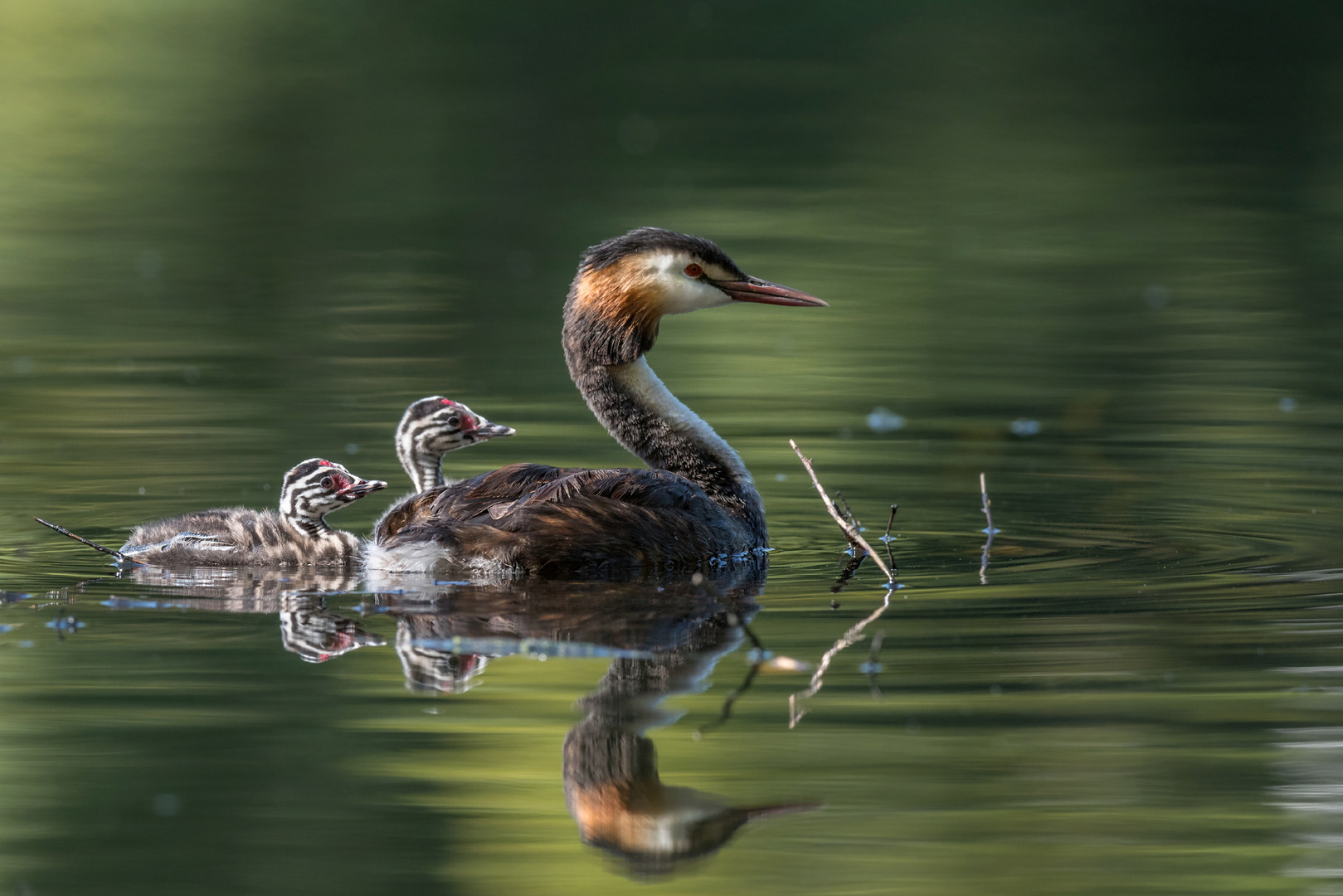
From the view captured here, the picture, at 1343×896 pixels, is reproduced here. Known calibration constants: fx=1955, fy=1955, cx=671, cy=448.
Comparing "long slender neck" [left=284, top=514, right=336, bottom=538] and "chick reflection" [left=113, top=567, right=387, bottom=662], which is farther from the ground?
"long slender neck" [left=284, top=514, right=336, bottom=538]

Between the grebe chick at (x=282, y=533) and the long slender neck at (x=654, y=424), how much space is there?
127 centimetres

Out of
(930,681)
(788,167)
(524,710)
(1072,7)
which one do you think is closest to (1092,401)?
(930,681)

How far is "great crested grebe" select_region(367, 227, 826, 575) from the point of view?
6879 mm

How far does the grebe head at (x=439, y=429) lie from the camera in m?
8.01

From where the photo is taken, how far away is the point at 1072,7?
32.9 meters

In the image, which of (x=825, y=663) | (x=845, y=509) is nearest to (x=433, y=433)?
(x=845, y=509)

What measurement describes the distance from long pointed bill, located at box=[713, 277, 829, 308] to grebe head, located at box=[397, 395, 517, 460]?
1155 millimetres

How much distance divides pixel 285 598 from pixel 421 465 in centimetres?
138

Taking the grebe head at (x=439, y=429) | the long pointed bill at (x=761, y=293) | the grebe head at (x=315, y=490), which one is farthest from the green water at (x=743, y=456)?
the long pointed bill at (x=761, y=293)

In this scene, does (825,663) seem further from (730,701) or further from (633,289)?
(633,289)

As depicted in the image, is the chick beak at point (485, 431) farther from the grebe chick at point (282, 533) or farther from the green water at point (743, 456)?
the grebe chick at point (282, 533)

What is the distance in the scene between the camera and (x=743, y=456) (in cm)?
986

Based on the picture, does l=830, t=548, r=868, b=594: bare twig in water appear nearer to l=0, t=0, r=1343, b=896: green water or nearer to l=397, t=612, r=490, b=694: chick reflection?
l=0, t=0, r=1343, b=896: green water

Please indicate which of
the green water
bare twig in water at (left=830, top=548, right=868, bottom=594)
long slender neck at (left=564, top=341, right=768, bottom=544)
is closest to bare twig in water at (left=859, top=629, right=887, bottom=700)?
the green water
